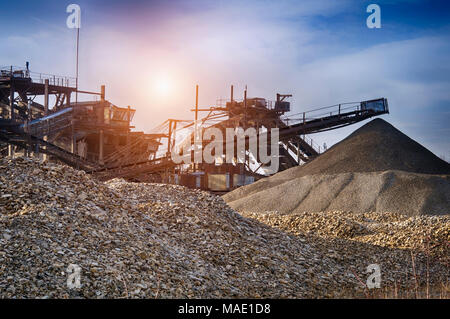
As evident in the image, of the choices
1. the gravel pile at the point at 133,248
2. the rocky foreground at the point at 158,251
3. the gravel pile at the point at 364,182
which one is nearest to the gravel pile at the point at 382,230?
the rocky foreground at the point at 158,251

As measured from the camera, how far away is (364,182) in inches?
998

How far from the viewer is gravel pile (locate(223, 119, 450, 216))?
23297mm

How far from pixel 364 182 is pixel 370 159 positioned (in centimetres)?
367

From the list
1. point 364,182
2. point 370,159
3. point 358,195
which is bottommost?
point 358,195

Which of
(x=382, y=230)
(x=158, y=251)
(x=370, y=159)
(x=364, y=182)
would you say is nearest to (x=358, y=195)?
(x=364, y=182)

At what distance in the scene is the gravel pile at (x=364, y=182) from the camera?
76.4 feet

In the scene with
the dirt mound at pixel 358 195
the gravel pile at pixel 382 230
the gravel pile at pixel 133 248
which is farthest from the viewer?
the dirt mound at pixel 358 195

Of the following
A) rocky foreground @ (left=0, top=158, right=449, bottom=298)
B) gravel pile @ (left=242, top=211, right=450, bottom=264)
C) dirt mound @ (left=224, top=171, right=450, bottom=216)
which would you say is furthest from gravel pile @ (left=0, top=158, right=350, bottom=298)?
dirt mound @ (left=224, top=171, right=450, bottom=216)

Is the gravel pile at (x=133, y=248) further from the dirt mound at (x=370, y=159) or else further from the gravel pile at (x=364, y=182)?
the dirt mound at (x=370, y=159)

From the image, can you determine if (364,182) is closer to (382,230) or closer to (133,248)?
(382,230)

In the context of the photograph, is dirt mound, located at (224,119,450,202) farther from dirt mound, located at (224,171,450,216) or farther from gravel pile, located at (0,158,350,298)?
gravel pile, located at (0,158,350,298)

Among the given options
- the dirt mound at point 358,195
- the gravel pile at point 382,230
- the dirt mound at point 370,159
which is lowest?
the gravel pile at point 382,230

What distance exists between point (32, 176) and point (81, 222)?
2851 mm

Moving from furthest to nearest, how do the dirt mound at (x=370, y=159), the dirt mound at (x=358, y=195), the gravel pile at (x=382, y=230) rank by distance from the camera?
1. the dirt mound at (x=370, y=159)
2. the dirt mound at (x=358, y=195)
3. the gravel pile at (x=382, y=230)
